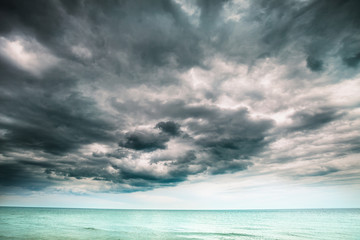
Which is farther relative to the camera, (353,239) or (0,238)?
(353,239)

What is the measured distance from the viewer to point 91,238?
36.1m

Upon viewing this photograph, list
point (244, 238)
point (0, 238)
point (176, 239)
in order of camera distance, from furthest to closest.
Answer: point (244, 238) → point (176, 239) → point (0, 238)

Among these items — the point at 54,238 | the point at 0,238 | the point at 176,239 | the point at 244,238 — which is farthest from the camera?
the point at 244,238

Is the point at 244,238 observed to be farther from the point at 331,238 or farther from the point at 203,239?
the point at 331,238

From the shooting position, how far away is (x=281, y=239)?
123 feet

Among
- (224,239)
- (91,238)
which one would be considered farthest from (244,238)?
(91,238)

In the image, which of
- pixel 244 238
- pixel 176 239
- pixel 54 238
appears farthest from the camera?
pixel 244 238

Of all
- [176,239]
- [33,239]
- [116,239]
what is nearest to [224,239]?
[176,239]

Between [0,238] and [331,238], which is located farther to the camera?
[331,238]

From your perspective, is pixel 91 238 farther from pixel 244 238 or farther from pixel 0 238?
pixel 244 238

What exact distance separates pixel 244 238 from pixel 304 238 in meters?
12.2

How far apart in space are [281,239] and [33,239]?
149ft

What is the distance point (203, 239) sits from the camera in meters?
38.2

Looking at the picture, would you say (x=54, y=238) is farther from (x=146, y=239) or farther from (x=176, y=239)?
(x=176, y=239)
